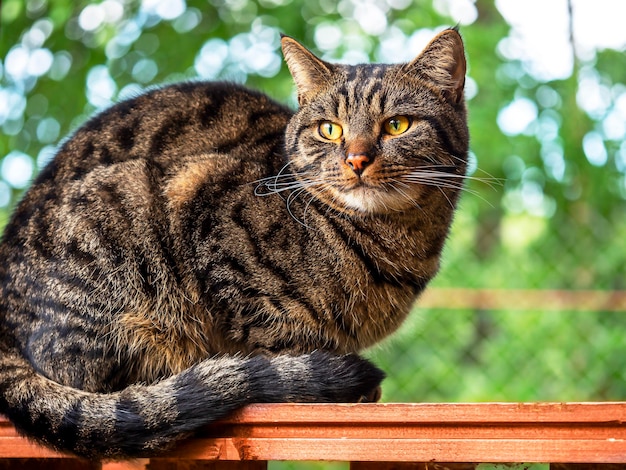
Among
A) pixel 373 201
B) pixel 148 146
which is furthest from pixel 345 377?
pixel 148 146

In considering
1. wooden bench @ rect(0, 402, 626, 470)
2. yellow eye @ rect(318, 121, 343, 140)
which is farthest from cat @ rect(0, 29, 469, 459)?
wooden bench @ rect(0, 402, 626, 470)

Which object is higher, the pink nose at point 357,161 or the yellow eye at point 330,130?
the pink nose at point 357,161

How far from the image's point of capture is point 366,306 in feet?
7.82

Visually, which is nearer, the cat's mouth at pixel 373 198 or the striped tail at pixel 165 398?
the striped tail at pixel 165 398

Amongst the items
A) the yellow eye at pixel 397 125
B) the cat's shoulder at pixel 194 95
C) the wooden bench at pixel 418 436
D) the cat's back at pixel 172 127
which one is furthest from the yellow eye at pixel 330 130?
the wooden bench at pixel 418 436

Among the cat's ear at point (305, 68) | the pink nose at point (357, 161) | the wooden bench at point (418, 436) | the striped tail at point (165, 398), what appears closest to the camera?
the wooden bench at point (418, 436)

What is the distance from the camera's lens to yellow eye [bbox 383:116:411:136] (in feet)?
7.78

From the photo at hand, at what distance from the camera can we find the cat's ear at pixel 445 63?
7.96ft

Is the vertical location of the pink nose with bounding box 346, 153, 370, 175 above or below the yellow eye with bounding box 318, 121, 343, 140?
above

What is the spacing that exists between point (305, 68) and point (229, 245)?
0.69m

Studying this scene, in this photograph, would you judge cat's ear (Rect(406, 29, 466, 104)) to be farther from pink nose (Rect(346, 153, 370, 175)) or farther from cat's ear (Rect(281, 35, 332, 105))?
pink nose (Rect(346, 153, 370, 175))

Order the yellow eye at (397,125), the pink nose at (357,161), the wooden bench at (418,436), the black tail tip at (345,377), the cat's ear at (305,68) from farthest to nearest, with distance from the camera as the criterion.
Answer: the cat's ear at (305,68), the yellow eye at (397,125), the pink nose at (357,161), the black tail tip at (345,377), the wooden bench at (418,436)

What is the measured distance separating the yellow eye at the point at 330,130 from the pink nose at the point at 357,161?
0.17 metres

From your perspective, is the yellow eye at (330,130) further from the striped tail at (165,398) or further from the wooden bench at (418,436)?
the wooden bench at (418,436)
